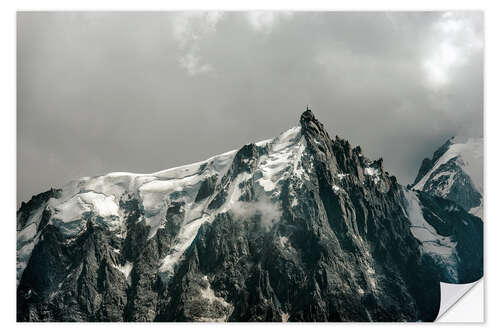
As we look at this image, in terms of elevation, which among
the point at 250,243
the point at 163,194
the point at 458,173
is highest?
the point at 458,173

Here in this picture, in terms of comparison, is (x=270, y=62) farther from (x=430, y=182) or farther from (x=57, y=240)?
(x=57, y=240)

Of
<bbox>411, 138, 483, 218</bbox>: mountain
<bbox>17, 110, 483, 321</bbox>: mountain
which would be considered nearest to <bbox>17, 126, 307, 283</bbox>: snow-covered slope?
<bbox>17, 110, 483, 321</bbox>: mountain

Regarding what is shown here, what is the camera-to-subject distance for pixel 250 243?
5509 cm

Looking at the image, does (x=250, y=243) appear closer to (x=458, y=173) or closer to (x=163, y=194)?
(x=163, y=194)

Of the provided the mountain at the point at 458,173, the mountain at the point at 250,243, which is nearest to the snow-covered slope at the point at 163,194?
the mountain at the point at 250,243

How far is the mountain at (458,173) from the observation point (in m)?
45.0

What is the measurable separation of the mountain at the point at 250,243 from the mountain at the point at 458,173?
1.33 meters

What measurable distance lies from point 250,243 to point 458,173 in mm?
15274

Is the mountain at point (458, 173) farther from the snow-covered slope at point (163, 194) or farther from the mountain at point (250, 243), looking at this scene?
the snow-covered slope at point (163, 194)

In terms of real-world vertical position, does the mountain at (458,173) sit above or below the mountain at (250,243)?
above

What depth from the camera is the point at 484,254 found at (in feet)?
142

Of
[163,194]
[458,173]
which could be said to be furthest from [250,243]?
[458,173]
